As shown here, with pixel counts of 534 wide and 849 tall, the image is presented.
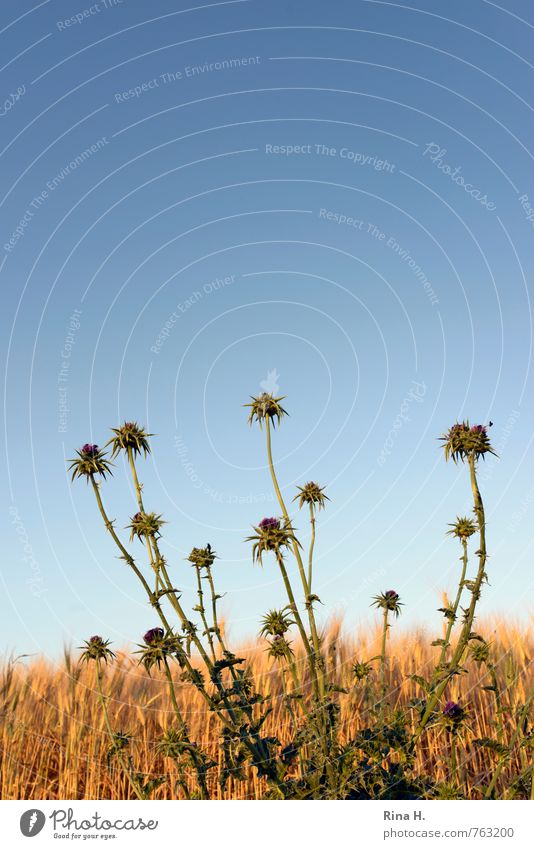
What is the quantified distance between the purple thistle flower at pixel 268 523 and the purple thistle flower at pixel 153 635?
6.55 ft

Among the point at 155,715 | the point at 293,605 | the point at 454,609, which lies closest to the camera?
the point at 293,605

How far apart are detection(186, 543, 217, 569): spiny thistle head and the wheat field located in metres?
3.39

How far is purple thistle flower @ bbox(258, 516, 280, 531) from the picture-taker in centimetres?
973

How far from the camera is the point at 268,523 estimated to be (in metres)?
9.77

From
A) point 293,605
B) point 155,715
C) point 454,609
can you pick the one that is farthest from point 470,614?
point 155,715

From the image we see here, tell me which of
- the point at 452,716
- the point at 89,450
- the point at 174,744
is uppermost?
the point at 89,450

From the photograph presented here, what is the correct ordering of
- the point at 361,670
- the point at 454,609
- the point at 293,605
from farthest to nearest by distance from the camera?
the point at 361,670
the point at 454,609
the point at 293,605

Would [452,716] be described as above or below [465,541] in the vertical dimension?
below

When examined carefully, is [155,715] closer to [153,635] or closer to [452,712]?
[153,635]

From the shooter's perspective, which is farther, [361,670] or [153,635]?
[361,670]

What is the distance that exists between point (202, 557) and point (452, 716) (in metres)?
4.42

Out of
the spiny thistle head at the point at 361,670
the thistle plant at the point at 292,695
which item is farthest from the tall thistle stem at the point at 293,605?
the spiny thistle head at the point at 361,670
